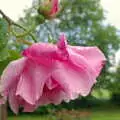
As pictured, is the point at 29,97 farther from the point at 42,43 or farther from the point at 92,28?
the point at 92,28

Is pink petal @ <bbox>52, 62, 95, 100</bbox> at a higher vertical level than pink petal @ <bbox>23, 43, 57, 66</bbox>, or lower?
lower

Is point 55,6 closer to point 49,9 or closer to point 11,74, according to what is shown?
point 49,9

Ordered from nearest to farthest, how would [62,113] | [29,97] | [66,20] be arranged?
[29,97] < [62,113] < [66,20]

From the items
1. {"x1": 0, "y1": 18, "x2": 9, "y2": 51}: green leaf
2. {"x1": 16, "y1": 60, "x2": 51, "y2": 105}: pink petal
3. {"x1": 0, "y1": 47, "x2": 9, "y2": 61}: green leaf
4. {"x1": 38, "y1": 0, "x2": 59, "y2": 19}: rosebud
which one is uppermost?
{"x1": 38, "y1": 0, "x2": 59, "y2": 19}: rosebud

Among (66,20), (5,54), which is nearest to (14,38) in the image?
(5,54)

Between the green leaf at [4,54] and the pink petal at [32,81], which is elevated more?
the green leaf at [4,54]

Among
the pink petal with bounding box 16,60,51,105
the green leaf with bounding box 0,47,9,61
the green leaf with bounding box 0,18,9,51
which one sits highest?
the green leaf with bounding box 0,18,9,51

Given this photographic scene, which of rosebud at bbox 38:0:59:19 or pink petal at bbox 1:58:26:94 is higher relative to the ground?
rosebud at bbox 38:0:59:19

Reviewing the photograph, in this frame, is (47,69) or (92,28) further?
(92,28)
